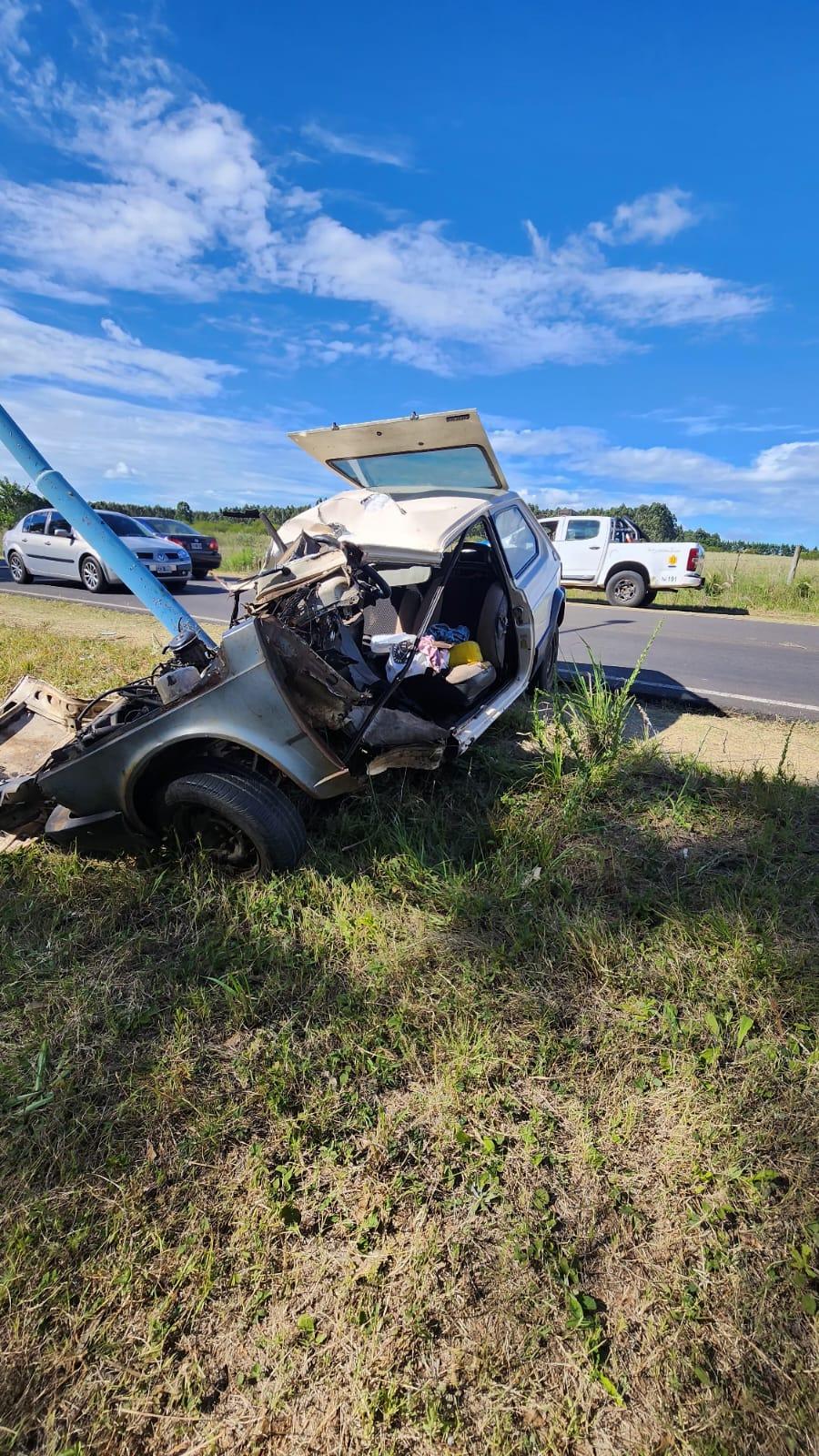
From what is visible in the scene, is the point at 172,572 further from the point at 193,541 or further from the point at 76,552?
the point at 193,541

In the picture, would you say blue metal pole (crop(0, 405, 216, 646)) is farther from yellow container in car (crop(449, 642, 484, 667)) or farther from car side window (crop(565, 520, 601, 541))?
car side window (crop(565, 520, 601, 541))

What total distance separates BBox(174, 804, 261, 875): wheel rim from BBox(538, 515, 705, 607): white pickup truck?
39.7ft

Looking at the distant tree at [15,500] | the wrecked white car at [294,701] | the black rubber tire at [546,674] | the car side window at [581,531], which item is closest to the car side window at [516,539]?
the wrecked white car at [294,701]

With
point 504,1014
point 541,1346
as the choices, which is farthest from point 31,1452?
point 504,1014

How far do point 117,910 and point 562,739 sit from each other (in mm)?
2296

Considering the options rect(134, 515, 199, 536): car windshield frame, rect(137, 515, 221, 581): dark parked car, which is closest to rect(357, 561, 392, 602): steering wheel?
rect(137, 515, 221, 581): dark parked car

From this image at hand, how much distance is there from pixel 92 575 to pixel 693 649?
1027 centimetres

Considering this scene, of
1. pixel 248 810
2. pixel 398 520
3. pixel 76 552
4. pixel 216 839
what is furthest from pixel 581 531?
pixel 248 810

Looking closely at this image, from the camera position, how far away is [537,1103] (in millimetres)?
1884

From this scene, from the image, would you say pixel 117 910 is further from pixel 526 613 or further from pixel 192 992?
pixel 526 613

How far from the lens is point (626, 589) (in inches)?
541

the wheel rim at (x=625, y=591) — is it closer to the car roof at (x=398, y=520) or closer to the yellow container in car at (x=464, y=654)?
the car roof at (x=398, y=520)

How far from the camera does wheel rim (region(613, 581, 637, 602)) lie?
44.8ft

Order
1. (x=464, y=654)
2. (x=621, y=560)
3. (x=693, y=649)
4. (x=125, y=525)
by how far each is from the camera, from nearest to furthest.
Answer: (x=464, y=654) < (x=693, y=649) < (x=125, y=525) < (x=621, y=560)
